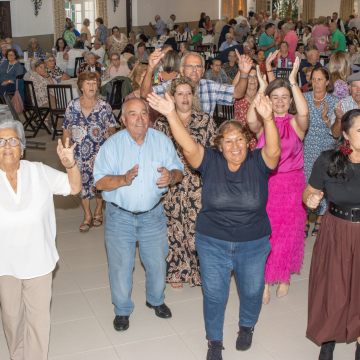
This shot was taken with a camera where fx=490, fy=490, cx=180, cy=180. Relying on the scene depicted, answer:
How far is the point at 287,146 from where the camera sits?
133 inches

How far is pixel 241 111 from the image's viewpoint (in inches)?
189

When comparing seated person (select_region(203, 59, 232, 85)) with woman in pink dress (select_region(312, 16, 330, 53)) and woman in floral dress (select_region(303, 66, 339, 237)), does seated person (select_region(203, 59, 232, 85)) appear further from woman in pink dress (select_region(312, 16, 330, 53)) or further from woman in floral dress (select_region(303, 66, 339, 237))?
woman in pink dress (select_region(312, 16, 330, 53))

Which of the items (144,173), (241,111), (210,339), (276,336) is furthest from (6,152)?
(241,111)

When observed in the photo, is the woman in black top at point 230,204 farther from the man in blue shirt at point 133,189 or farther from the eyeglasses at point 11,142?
the eyeglasses at point 11,142

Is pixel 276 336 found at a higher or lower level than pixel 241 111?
lower

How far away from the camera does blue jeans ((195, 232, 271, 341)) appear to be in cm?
267

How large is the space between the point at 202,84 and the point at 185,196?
3.49 ft

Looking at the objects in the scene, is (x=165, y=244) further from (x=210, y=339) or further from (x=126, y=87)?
(x=126, y=87)

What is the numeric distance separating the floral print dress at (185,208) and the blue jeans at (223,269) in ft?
2.52

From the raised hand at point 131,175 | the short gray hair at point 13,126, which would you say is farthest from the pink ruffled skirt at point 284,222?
the short gray hair at point 13,126

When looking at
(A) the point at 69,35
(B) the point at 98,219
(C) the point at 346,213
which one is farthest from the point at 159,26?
(C) the point at 346,213

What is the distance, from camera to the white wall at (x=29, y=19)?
15914 millimetres

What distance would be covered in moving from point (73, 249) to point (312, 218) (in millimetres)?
2510

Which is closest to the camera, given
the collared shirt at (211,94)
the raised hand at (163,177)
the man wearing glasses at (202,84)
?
the raised hand at (163,177)
